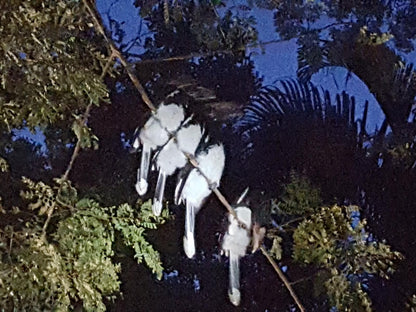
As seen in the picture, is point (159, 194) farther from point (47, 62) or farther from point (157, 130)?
point (47, 62)

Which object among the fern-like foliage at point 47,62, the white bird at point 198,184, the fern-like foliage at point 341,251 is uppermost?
the fern-like foliage at point 47,62

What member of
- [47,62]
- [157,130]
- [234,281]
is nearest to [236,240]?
[234,281]

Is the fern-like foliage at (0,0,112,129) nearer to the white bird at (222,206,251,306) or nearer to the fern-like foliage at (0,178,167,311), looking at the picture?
the fern-like foliage at (0,178,167,311)

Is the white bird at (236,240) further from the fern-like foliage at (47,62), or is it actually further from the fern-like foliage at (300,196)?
the fern-like foliage at (47,62)

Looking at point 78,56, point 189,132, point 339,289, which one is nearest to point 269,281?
point 339,289

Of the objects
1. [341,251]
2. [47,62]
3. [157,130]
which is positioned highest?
[47,62]

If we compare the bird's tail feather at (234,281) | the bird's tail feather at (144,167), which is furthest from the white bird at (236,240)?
the bird's tail feather at (144,167)
